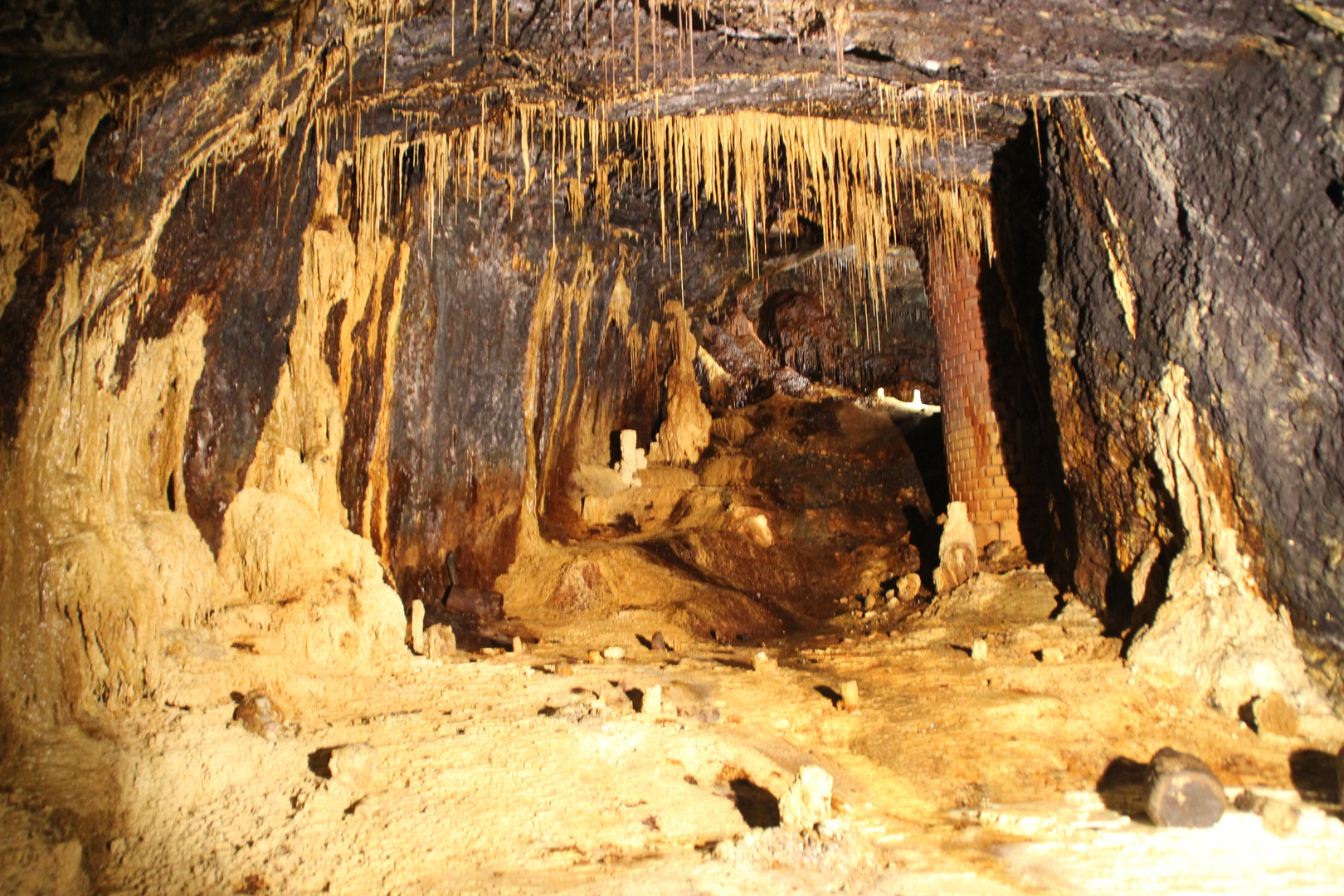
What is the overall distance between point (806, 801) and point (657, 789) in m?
0.86

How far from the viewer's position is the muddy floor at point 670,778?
3539 millimetres

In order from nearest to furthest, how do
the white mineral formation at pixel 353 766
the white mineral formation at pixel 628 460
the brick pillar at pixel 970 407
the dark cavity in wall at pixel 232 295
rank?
Result: 1. the white mineral formation at pixel 353 766
2. the dark cavity in wall at pixel 232 295
3. the brick pillar at pixel 970 407
4. the white mineral formation at pixel 628 460

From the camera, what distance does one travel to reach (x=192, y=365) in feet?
19.5

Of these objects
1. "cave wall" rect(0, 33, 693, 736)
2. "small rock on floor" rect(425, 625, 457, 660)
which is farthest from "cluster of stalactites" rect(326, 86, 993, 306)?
"small rock on floor" rect(425, 625, 457, 660)

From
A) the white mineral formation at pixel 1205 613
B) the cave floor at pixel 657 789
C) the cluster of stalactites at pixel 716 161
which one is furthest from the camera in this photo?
the cluster of stalactites at pixel 716 161

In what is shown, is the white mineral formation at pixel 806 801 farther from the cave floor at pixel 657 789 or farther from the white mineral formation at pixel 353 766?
the white mineral formation at pixel 353 766

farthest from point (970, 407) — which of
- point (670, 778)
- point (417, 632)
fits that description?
point (670, 778)

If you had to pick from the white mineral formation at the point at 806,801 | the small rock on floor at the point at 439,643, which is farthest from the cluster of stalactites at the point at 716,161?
the white mineral formation at the point at 806,801

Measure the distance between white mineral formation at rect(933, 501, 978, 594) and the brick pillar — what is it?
0.96ft

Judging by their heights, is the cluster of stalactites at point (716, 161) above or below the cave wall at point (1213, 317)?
above

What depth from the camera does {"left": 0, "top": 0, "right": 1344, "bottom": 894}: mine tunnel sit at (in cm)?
395

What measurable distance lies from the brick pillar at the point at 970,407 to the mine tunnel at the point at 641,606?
0.05 metres

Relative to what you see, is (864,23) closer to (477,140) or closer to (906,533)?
(477,140)

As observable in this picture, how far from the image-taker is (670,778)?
177 inches
